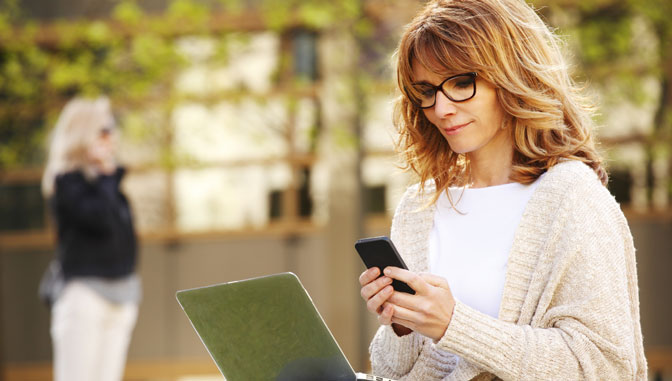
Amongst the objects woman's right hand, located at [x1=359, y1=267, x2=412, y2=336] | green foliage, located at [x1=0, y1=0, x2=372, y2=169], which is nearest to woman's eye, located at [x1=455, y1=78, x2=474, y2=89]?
woman's right hand, located at [x1=359, y1=267, x2=412, y2=336]

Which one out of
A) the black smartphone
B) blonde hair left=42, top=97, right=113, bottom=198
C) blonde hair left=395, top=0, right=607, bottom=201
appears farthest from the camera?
blonde hair left=42, top=97, right=113, bottom=198

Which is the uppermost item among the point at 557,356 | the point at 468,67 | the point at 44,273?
the point at 468,67

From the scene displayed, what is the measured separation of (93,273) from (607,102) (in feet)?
14.8

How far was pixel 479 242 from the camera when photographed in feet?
6.61

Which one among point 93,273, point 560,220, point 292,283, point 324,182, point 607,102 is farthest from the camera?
point 324,182

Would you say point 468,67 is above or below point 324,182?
above

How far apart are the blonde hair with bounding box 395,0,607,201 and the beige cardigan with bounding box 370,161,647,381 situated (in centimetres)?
9

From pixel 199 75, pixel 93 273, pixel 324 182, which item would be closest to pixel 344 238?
pixel 324 182

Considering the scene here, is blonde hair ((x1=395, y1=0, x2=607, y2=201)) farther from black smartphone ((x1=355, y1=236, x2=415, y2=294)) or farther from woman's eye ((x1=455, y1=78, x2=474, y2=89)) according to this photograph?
black smartphone ((x1=355, y1=236, x2=415, y2=294))

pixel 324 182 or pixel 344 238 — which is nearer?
pixel 344 238

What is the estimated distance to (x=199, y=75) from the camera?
8.02 m

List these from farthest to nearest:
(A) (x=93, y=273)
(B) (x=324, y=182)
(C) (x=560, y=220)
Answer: (B) (x=324, y=182) < (A) (x=93, y=273) < (C) (x=560, y=220)

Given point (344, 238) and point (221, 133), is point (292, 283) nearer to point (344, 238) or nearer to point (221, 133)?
point (344, 238)

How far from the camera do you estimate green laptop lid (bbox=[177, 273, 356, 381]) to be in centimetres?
173
